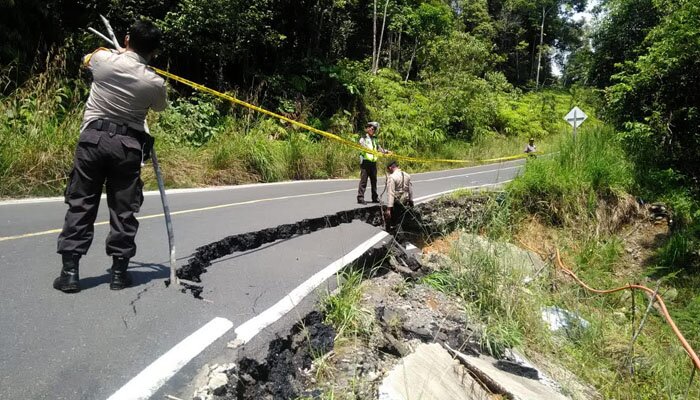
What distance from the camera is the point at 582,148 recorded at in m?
11.6

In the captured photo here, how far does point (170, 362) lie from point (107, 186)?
1.47m

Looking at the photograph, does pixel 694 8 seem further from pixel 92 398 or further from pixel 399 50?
pixel 399 50

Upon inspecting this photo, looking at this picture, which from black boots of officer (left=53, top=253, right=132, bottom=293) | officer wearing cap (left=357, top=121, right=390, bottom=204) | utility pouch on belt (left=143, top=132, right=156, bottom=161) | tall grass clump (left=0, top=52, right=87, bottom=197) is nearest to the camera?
black boots of officer (left=53, top=253, right=132, bottom=293)

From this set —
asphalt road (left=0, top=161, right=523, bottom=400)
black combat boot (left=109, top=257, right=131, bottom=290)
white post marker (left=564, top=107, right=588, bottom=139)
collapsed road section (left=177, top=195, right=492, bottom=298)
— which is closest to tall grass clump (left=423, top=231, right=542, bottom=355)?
collapsed road section (left=177, top=195, right=492, bottom=298)

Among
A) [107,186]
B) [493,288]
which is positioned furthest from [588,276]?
[107,186]

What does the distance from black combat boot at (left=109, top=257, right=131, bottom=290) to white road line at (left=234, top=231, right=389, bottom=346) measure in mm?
1083

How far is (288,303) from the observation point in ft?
13.0

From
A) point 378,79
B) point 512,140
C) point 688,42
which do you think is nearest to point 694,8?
point 688,42

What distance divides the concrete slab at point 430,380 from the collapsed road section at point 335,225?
1769 mm

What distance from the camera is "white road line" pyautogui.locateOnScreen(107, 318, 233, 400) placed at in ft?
8.17

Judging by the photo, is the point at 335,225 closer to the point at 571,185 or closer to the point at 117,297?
the point at 117,297

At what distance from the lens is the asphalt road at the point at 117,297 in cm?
266

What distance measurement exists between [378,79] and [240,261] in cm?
1946

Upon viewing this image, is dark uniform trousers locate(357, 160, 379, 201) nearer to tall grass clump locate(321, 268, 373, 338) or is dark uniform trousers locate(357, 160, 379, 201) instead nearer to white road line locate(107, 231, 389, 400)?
white road line locate(107, 231, 389, 400)
